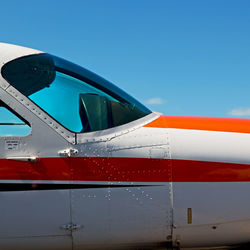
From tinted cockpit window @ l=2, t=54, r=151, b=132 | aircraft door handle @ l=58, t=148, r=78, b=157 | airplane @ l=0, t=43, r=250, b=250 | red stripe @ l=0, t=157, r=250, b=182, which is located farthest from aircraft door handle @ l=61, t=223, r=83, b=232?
tinted cockpit window @ l=2, t=54, r=151, b=132

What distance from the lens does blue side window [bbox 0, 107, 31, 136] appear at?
117 inches

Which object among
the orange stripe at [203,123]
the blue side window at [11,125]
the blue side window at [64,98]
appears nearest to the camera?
the blue side window at [11,125]

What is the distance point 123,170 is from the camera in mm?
2939

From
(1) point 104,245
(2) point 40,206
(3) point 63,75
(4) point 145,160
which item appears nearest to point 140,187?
(4) point 145,160

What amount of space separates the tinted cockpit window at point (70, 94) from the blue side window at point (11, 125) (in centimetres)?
24

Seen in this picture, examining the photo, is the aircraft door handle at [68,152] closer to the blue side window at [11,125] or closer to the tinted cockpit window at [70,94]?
the tinted cockpit window at [70,94]

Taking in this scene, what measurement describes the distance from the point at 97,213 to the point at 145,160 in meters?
0.63

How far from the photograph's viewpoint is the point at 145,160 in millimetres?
2982

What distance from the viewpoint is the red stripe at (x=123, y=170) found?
2.86 m

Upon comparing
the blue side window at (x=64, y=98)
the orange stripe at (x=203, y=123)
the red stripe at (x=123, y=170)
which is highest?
the blue side window at (x=64, y=98)

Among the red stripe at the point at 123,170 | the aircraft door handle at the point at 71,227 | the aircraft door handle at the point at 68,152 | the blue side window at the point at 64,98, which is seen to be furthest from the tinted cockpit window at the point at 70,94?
the aircraft door handle at the point at 71,227

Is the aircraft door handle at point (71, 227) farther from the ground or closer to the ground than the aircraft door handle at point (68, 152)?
closer to the ground

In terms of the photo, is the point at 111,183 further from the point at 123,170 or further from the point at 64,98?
the point at 64,98

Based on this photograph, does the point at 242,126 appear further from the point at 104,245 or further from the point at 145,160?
the point at 104,245
